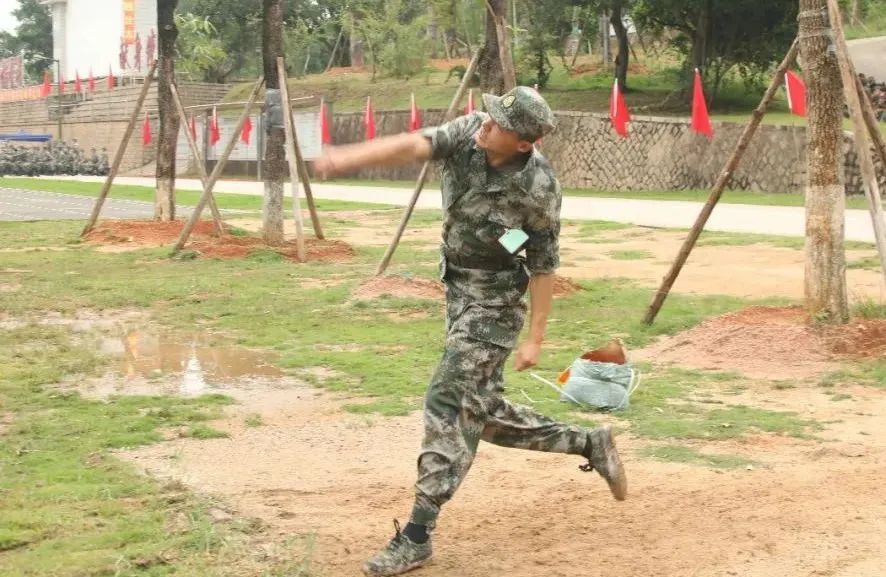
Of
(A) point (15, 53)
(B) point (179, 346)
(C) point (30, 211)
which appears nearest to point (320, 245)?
(B) point (179, 346)

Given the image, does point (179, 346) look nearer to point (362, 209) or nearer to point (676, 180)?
point (362, 209)

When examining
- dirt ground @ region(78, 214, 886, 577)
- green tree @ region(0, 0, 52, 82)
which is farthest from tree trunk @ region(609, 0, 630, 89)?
green tree @ region(0, 0, 52, 82)

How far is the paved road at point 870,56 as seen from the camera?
35156 mm

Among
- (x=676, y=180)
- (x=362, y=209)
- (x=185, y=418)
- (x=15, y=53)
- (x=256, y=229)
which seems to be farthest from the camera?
(x=15, y=53)

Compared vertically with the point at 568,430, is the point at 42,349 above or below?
below

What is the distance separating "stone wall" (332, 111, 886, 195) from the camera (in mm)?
27125

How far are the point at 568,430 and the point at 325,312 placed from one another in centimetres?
632

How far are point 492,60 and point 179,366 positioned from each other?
16.2 feet

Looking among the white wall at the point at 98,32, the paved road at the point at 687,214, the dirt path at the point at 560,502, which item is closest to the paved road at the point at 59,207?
the paved road at the point at 687,214

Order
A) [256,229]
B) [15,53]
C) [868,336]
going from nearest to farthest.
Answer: [868,336], [256,229], [15,53]

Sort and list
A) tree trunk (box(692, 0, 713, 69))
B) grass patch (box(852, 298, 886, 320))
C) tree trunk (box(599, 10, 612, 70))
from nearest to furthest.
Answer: grass patch (box(852, 298, 886, 320)) → tree trunk (box(692, 0, 713, 69)) → tree trunk (box(599, 10, 612, 70))

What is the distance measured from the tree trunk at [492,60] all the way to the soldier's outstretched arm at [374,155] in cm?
775

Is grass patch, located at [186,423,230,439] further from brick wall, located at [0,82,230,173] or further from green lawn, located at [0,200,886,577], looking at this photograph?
brick wall, located at [0,82,230,173]

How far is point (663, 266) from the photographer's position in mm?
14570
